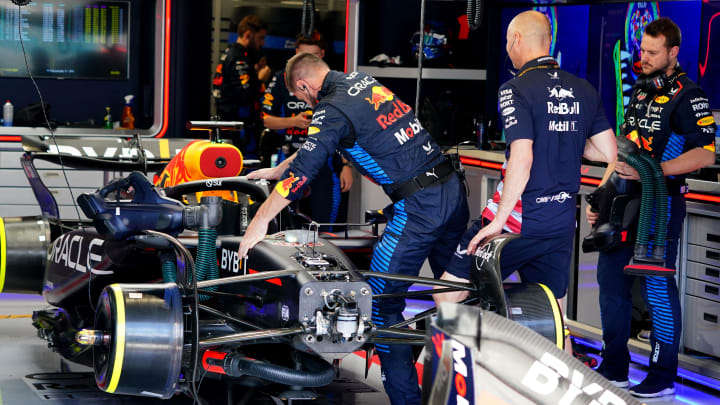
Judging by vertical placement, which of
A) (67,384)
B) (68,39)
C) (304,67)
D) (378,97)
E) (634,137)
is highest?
(68,39)

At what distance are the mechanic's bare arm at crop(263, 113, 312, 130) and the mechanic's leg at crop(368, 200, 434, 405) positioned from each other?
11.0 feet

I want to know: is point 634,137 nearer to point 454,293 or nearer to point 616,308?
point 616,308

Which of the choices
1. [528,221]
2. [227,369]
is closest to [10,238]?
[227,369]

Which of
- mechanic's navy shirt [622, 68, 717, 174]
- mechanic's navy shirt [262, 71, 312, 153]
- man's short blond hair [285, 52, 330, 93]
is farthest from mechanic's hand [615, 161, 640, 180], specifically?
mechanic's navy shirt [262, 71, 312, 153]

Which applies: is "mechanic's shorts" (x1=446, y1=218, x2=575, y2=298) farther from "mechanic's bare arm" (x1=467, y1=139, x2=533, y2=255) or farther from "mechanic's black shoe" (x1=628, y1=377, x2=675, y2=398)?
"mechanic's black shoe" (x1=628, y1=377, x2=675, y2=398)

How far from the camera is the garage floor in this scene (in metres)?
4.27

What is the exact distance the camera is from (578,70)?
7246mm

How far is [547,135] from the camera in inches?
150

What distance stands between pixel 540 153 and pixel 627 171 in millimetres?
1008

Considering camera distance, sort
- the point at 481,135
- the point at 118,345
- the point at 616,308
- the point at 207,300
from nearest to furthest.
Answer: the point at 118,345
the point at 207,300
the point at 616,308
the point at 481,135

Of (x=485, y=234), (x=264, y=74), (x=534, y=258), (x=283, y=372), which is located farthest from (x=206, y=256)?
(x=264, y=74)

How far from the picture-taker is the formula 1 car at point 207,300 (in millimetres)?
3191

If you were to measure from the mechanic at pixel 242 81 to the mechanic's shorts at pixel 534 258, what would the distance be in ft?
15.3

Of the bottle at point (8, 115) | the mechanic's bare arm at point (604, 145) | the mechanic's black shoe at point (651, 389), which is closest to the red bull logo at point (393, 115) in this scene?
the mechanic's bare arm at point (604, 145)
